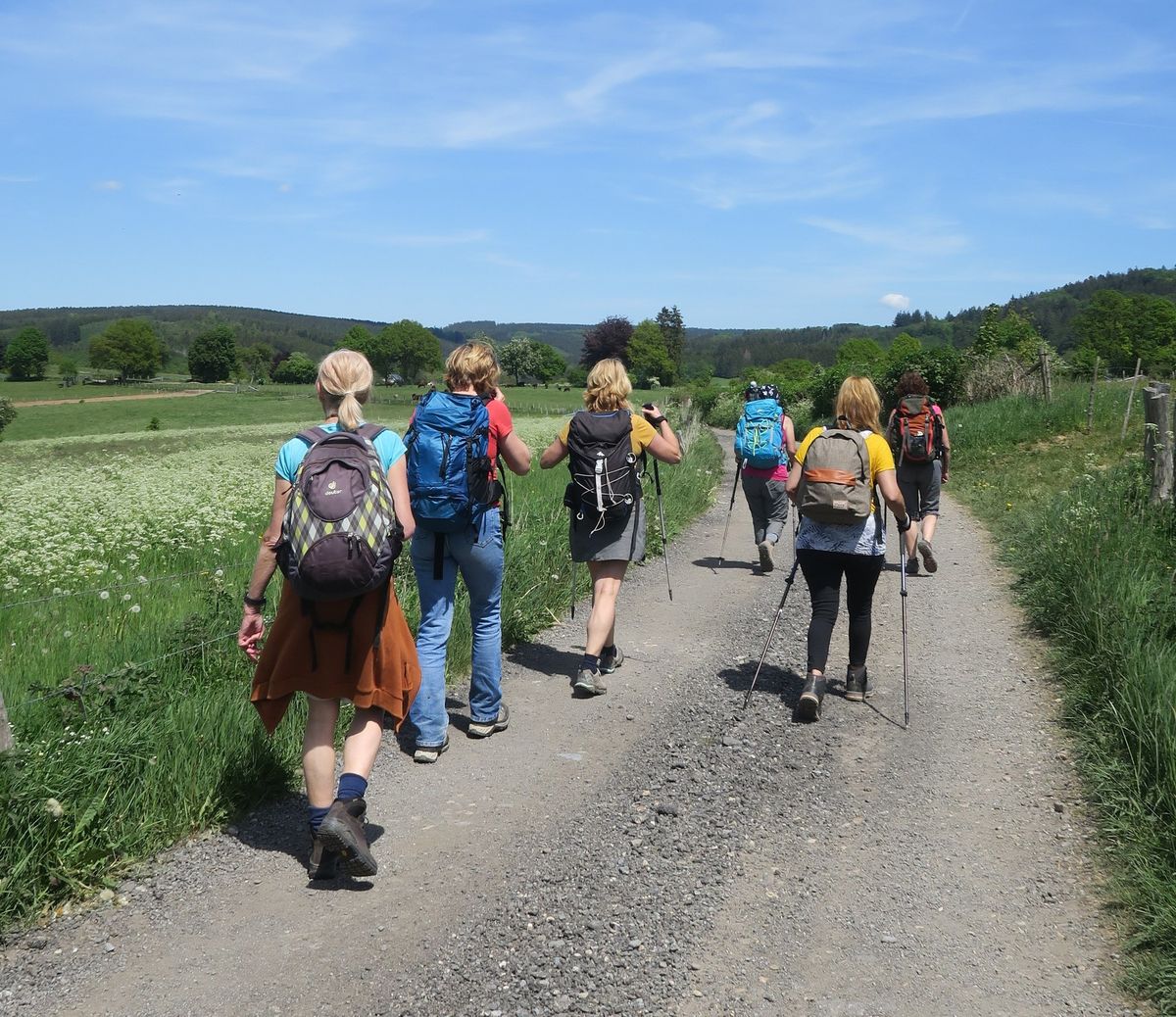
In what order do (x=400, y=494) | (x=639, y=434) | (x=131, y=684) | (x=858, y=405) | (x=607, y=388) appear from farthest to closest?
(x=639, y=434) → (x=607, y=388) → (x=858, y=405) → (x=131, y=684) → (x=400, y=494)

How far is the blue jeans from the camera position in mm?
5508

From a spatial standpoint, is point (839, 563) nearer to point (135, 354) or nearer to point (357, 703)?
point (357, 703)

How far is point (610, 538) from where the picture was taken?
678cm

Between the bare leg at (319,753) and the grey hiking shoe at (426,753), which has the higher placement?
the bare leg at (319,753)

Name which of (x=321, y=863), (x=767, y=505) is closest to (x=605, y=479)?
(x=321, y=863)

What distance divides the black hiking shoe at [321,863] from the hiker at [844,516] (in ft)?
10.0

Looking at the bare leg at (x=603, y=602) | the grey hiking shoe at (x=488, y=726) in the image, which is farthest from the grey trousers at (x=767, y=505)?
the grey hiking shoe at (x=488, y=726)

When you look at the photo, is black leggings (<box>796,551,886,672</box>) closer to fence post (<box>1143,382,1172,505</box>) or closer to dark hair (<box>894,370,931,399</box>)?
dark hair (<box>894,370,931,399</box>)

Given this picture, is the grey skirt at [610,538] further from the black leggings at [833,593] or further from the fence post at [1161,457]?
the fence post at [1161,457]

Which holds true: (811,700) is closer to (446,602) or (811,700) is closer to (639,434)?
(639,434)

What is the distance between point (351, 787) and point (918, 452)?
8.13 metres

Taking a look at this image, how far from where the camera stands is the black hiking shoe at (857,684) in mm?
6664

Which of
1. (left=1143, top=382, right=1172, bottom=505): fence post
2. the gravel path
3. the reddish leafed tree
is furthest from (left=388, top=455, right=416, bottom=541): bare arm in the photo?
the reddish leafed tree

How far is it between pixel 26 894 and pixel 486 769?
224cm
